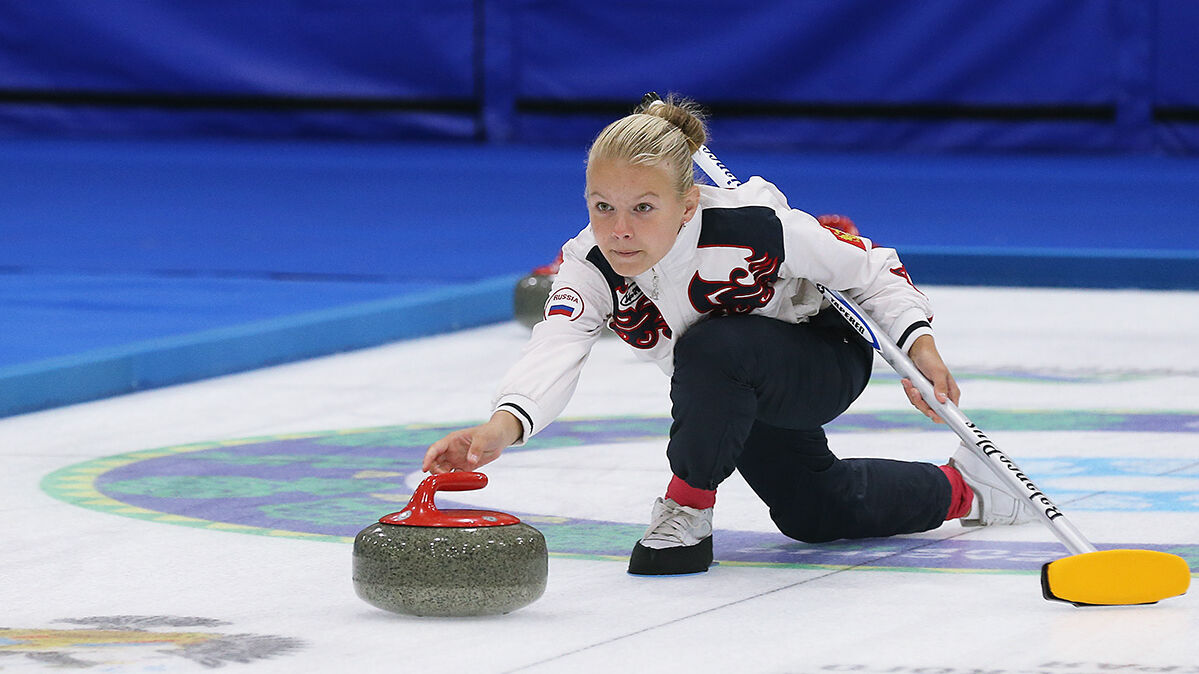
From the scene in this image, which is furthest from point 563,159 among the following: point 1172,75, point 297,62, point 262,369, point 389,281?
point 262,369

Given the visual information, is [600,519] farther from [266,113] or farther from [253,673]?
[266,113]

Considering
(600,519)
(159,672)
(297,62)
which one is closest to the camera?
(159,672)

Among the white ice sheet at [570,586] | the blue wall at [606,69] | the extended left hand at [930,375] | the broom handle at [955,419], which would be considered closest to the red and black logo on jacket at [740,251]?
the broom handle at [955,419]

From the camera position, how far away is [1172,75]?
11047 millimetres

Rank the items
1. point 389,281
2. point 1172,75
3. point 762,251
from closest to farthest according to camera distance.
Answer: point 762,251 < point 389,281 < point 1172,75

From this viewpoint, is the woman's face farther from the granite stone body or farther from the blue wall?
→ the blue wall

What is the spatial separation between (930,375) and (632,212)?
481 millimetres

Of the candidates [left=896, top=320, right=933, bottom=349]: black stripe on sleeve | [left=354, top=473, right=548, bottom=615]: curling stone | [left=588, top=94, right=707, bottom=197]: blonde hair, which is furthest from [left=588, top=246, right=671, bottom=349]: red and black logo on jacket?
[left=354, top=473, right=548, bottom=615]: curling stone

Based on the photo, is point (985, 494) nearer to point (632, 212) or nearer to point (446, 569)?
point (632, 212)

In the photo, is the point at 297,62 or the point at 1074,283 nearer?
the point at 1074,283

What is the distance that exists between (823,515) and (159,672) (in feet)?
3.54

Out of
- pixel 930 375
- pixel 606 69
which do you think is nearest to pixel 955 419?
pixel 930 375

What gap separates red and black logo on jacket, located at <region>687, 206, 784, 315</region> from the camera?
288cm

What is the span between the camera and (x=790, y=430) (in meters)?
3.02
